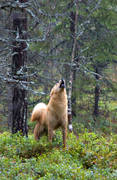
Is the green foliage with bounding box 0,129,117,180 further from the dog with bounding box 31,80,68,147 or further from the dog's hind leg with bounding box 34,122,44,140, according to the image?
the dog's hind leg with bounding box 34,122,44,140

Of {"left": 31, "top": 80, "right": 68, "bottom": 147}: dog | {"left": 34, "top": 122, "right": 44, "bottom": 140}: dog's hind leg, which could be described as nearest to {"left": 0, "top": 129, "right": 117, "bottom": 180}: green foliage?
{"left": 31, "top": 80, "right": 68, "bottom": 147}: dog

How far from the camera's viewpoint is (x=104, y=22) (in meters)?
14.2

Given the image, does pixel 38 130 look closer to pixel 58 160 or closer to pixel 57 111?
pixel 57 111

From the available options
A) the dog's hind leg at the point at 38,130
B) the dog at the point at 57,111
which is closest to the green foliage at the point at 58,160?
the dog at the point at 57,111

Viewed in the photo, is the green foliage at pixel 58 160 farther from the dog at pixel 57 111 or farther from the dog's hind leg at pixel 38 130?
the dog's hind leg at pixel 38 130

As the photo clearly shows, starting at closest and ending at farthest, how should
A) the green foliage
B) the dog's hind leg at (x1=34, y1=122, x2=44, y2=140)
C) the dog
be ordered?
the green foliage
the dog
the dog's hind leg at (x1=34, y1=122, x2=44, y2=140)

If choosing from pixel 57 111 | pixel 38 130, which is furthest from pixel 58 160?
pixel 38 130

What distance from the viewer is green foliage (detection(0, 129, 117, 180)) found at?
5.27 meters

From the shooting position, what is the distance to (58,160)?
6.05 meters

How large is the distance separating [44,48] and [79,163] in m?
8.42

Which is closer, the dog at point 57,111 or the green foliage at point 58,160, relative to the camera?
the green foliage at point 58,160

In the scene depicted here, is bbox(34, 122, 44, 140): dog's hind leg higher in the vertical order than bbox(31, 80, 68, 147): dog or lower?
lower

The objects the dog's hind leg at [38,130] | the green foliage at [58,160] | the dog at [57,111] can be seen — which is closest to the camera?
the green foliage at [58,160]

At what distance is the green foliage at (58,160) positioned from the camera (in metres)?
5.27
